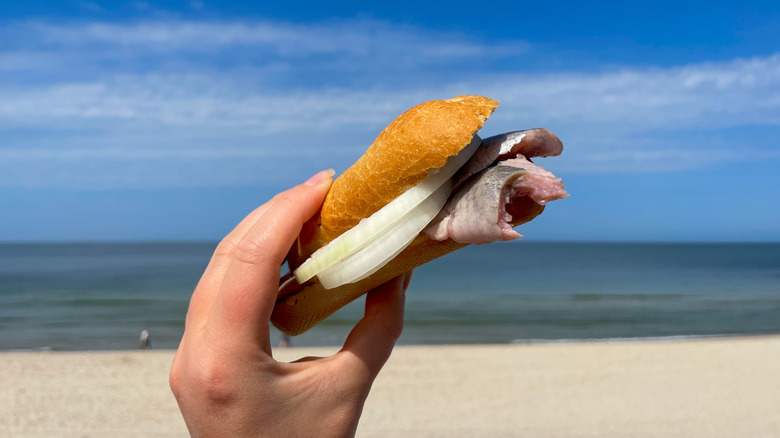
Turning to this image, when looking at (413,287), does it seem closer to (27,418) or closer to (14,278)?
(27,418)

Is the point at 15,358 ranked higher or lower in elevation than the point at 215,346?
lower

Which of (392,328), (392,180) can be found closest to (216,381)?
(392,328)

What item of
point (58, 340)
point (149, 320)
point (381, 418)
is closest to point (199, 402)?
point (381, 418)

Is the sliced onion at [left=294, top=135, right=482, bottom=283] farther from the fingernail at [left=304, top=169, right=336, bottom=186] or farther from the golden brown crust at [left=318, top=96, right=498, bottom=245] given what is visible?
the fingernail at [left=304, top=169, right=336, bottom=186]

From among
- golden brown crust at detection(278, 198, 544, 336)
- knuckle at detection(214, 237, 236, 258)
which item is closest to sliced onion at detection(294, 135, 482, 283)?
golden brown crust at detection(278, 198, 544, 336)

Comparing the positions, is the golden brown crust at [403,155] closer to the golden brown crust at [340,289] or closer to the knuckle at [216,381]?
the golden brown crust at [340,289]

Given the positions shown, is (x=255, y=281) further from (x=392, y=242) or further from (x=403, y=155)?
(x=403, y=155)
